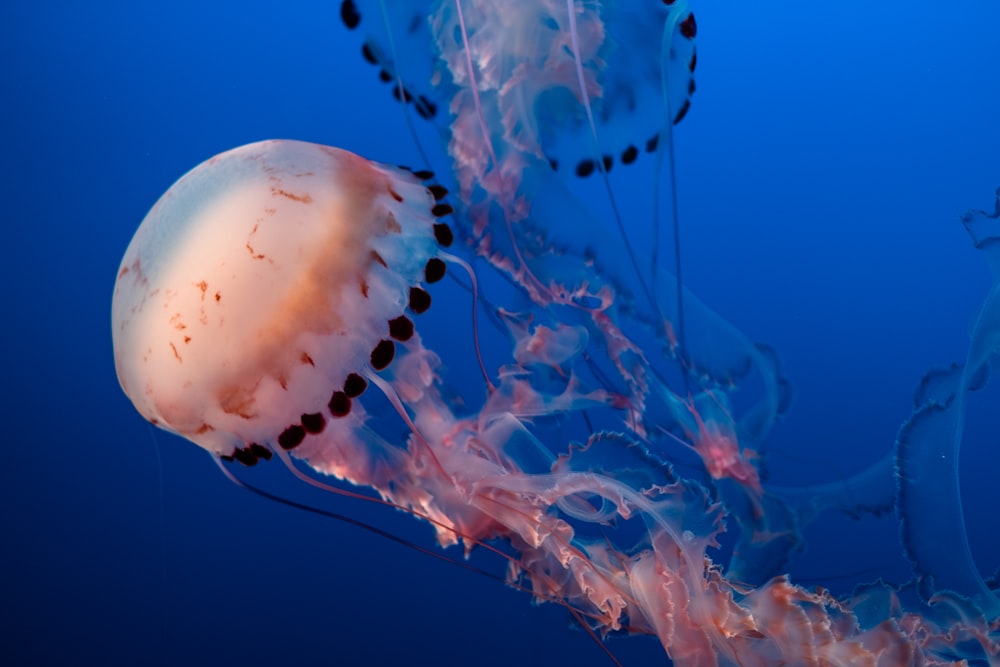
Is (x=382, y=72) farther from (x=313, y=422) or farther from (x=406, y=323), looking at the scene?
(x=313, y=422)

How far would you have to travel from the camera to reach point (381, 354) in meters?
1.81

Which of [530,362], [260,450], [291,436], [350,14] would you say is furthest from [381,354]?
[350,14]

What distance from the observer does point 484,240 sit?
2.24 m

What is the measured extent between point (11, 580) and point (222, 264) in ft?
15.8

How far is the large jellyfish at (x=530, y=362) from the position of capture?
5.81 feet

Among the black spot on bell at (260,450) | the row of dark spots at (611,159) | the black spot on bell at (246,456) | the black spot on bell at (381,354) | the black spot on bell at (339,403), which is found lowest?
the black spot on bell at (246,456)

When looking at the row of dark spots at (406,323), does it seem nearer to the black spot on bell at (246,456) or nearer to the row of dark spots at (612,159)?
the black spot on bell at (246,456)

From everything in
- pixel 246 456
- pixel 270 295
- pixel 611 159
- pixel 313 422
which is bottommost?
pixel 246 456

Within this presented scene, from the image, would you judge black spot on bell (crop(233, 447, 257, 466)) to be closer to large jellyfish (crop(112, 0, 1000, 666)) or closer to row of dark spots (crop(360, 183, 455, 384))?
large jellyfish (crop(112, 0, 1000, 666))

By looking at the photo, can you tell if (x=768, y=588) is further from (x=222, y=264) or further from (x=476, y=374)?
(x=476, y=374)

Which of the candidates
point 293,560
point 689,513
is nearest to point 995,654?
point 689,513

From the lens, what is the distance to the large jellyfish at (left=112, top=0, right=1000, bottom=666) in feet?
5.81

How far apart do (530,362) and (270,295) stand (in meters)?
0.82

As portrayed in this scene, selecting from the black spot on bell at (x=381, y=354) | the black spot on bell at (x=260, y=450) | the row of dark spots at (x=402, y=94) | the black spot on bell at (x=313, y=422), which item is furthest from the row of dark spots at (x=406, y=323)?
the row of dark spots at (x=402, y=94)
